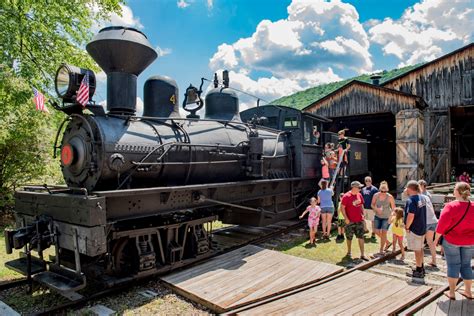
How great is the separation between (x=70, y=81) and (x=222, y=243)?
533cm

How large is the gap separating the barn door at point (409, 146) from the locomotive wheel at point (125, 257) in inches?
583

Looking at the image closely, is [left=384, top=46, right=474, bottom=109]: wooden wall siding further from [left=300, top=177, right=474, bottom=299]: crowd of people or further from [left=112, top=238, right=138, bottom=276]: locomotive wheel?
[left=112, top=238, right=138, bottom=276]: locomotive wheel

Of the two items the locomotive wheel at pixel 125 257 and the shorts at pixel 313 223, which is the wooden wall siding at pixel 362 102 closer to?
the shorts at pixel 313 223

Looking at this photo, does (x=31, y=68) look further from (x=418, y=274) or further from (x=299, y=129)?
(x=418, y=274)

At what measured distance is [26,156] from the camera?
38.2ft

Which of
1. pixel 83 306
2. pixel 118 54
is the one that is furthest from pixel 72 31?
pixel 83 306

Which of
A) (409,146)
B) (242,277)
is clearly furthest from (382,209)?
(409,146)

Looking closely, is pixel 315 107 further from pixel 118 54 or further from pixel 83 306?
pixel 83 306

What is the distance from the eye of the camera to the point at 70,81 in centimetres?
577

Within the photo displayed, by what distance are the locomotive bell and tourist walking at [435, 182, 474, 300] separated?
5327 mm

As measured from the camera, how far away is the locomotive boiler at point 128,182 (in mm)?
5449

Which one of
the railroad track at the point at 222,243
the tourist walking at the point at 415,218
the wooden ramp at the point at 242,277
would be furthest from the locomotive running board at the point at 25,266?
the tourist walking at the point at 415,218

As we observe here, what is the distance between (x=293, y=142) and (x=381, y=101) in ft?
31.7

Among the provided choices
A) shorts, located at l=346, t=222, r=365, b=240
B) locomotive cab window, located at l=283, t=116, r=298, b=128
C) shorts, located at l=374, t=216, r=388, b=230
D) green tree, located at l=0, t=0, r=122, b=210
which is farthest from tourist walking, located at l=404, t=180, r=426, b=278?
green tree, located at l=0, t=0, r=122, b=210
